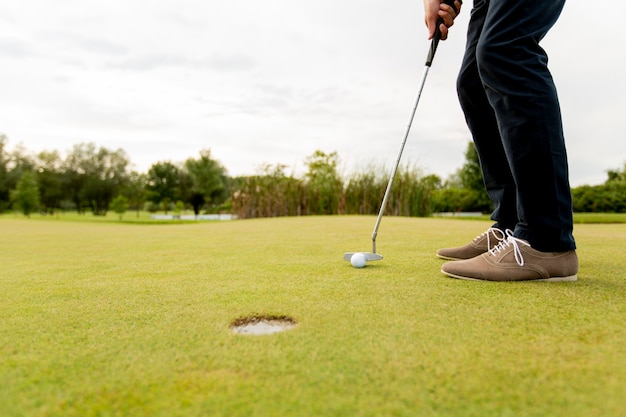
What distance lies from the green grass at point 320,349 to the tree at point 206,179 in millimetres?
40859

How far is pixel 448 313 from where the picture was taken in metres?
1.04

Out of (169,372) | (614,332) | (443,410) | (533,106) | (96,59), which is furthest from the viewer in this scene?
(96,59)

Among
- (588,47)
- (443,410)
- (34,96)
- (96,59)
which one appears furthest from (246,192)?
(34,96)

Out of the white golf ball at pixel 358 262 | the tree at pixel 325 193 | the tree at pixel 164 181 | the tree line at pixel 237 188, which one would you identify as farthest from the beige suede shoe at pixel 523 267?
the tree at pixel 164 181

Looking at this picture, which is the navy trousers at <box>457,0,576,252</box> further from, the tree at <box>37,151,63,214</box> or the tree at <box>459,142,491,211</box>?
the tree at <box>37,151,63,214</box>

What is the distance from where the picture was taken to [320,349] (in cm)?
78

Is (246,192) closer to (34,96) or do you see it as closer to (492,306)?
(492,306)

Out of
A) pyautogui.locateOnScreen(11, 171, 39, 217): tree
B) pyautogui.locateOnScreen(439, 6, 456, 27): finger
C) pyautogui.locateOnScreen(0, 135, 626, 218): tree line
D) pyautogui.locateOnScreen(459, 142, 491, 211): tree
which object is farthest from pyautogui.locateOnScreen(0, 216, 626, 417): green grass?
pyautogui.locateOnScreen(11, 171, 39, 217): tree

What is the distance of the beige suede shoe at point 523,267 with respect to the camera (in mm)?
1507

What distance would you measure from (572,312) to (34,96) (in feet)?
96.1

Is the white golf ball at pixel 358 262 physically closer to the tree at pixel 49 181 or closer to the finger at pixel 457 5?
the finger at pixel 457 5

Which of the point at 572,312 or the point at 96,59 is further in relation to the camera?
the point at 96,59

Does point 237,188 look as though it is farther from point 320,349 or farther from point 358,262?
point 320,349

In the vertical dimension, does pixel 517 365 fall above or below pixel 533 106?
below
